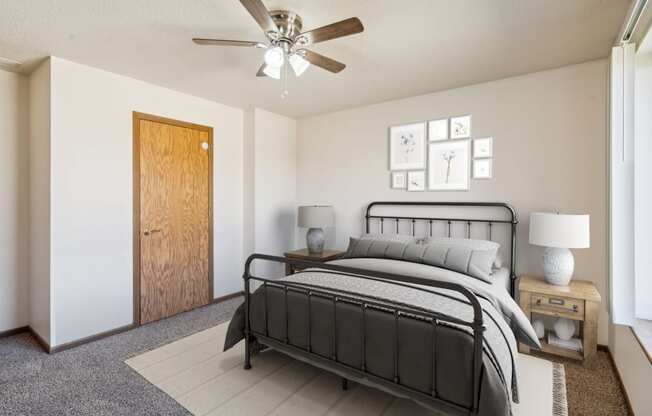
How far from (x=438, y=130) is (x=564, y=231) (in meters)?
1.50

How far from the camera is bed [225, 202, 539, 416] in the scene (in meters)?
1.47

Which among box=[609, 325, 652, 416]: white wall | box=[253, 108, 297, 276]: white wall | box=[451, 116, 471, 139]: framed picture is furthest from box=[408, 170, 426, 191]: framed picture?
box=[609, 325, 652, 416]: white wall

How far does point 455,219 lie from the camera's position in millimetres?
3248

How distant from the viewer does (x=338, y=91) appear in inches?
133

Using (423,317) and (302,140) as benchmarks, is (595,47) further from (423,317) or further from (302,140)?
(302,140)

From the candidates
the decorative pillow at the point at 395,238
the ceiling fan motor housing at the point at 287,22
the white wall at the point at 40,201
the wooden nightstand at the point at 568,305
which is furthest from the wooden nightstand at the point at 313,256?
the ceiling fan motor housing at the point at 287,22

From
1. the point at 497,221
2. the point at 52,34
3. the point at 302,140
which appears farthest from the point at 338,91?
the point at 52,34

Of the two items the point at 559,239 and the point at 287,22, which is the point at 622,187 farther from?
the point at 287,22

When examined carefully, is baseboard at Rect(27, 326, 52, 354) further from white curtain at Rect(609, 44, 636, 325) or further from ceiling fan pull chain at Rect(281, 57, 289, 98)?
white curtain at Rect(609, 44, 636, 325)

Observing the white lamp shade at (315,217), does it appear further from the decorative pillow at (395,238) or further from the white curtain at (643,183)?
the white curtain at (643,183)

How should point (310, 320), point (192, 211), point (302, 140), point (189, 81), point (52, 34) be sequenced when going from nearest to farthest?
point (310, 320) < point (52, 34) < point (189, 81) < point (192, 211) < point (302, 140)

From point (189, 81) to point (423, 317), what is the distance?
2.93 metres

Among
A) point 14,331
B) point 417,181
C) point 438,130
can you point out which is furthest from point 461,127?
point 14,331

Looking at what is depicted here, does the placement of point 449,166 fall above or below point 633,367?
above
